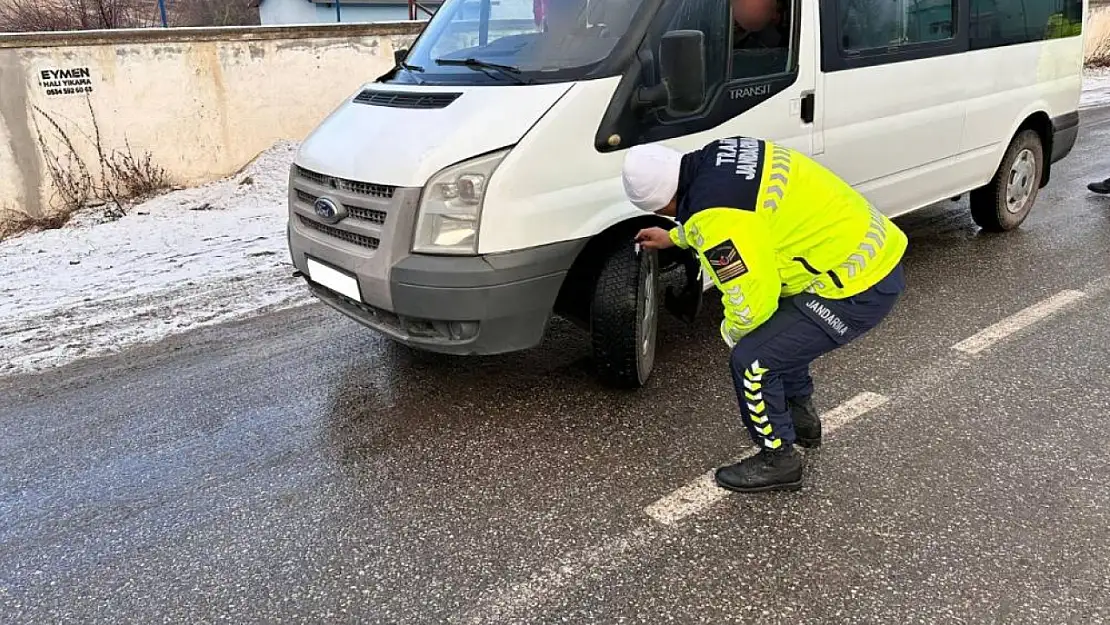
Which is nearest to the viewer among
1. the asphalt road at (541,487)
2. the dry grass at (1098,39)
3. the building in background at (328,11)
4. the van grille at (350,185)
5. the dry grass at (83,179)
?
the asphalt road at (541,487)

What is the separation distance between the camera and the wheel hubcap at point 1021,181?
6.36m

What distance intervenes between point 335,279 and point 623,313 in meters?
1.33

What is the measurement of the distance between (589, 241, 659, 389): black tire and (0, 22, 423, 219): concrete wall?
6.61 meters

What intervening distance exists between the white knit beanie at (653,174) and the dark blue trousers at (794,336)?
2.04 ft

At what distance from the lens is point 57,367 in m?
4.52

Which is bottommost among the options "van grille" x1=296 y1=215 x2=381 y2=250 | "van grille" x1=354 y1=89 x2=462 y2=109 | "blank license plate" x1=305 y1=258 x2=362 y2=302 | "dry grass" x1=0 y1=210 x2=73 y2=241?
"dry grass" x1=0 y1=210 x2=73 y2=241

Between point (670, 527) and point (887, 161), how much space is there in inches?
126

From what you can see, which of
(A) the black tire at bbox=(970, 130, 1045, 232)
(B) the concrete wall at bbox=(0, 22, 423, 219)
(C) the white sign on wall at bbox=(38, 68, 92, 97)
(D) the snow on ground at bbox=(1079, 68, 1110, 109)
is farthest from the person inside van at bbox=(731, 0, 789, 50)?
(D) the snow on ground at bbox=(1079, 68, 1110, 109)

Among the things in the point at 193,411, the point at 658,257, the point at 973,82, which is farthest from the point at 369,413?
the point at 973,82

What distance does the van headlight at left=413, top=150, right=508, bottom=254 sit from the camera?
343cm

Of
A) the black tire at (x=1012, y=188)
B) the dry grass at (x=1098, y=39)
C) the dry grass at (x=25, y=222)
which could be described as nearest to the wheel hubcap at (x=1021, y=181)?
the black tire at (x=1012, y=188)

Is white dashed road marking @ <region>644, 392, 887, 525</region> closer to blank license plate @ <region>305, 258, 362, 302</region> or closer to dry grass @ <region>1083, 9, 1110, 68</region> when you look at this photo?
blank license plate @ <region>305, 258, 362, 302</region>

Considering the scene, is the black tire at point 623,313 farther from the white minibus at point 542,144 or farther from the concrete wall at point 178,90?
the concrete wall at point 178,90

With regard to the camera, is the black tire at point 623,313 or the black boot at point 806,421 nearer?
the black boot at point 806,421
